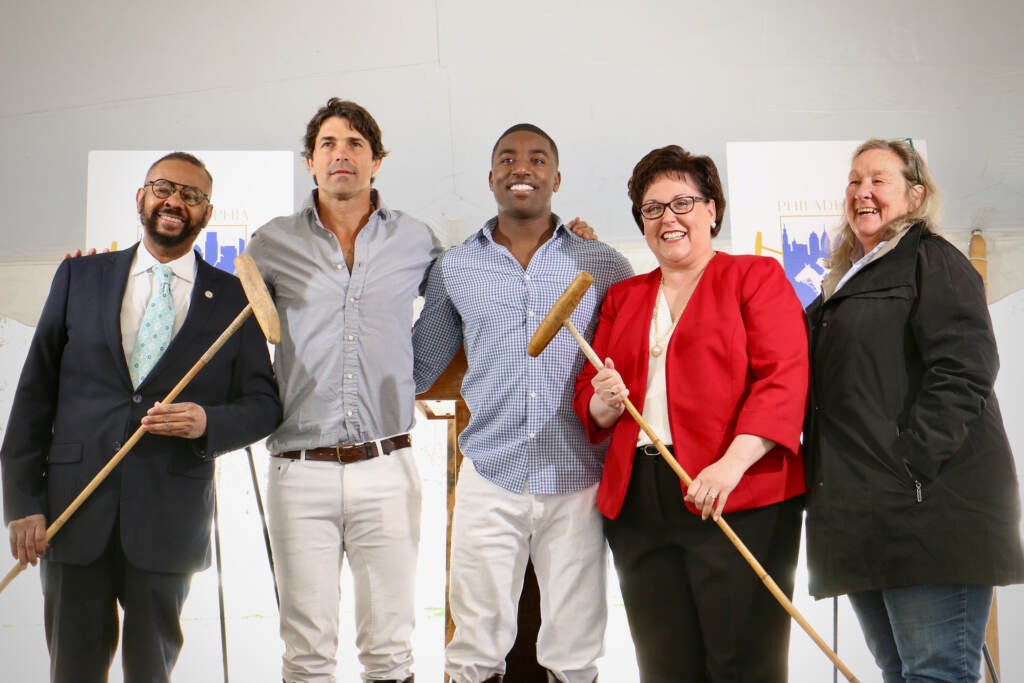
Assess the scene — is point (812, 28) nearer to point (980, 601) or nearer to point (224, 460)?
point (980, 601)

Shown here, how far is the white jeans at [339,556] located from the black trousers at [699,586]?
2.16 feet

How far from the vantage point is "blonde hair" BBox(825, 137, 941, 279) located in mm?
2682

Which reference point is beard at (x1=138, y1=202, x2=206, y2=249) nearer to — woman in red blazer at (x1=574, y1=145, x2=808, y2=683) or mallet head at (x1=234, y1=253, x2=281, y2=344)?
mallet head at (x1=234, y1=253, x2=281, y2=344)

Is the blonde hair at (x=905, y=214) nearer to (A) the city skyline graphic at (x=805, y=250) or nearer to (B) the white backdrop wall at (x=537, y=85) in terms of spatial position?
(A) the city skyline graphic at (x=805, y=250)

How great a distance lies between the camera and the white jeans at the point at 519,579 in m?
2.71

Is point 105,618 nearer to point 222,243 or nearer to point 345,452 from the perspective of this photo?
point 345,452

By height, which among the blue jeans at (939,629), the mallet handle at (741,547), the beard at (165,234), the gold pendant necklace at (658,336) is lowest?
the blue jeans at (939,629)

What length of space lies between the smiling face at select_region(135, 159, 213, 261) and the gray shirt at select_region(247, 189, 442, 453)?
0.21m

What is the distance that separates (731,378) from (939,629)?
78 cm

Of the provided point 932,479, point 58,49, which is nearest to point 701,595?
point 932,479

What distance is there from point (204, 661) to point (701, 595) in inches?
90.1

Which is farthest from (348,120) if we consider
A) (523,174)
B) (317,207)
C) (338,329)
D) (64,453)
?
(64,453)

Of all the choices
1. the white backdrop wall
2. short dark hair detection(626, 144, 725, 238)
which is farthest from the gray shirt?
the white backdrop wall

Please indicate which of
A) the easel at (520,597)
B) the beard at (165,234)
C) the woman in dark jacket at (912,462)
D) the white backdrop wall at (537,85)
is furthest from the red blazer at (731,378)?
the white backdrop wall at (537,85)
